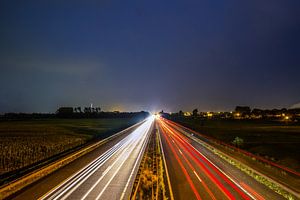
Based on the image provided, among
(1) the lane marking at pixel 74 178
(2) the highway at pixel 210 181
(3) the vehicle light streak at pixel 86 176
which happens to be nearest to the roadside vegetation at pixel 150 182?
(2) the highway at pixel 210 181

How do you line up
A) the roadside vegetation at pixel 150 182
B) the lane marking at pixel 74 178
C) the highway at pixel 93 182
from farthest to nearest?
the lane marking at pixel 74 178, the highway at pixel 93 182, the roadside vegetation at pixel 150 182

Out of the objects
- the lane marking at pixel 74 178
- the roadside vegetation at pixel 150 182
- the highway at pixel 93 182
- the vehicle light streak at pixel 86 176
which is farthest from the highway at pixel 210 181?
the lane marking at pixel 74 178

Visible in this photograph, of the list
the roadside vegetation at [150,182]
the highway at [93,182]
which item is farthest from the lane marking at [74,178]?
the roadside vegetation at [150,182]

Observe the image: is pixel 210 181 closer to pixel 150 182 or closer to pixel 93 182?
pixel 150 182

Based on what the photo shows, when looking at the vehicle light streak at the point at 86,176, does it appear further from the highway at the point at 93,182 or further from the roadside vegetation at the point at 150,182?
the roadside vegetation at the point at 150,182

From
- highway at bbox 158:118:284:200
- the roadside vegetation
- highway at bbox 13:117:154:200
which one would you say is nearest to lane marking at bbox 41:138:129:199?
highway at bbox 13:117:154:200

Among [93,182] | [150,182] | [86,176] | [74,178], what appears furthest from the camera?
[86,176]

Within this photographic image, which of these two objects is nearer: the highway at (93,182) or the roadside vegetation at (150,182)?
the roadside vegetation at (150,182)

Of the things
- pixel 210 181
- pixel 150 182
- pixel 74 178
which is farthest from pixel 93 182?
pixel 210 181

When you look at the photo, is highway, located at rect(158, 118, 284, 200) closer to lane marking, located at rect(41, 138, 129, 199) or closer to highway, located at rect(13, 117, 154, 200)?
highway, located at rect(13, 117, 154, 200)

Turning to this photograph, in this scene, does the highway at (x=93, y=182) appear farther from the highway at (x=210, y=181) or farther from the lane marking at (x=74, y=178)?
the highway at (x=210, y=181)

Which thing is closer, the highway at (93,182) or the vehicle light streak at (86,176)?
the highway at (93,182)

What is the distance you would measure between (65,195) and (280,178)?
716 inches

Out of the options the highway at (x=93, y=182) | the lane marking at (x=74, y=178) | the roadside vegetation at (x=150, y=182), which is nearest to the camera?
the roadside vegetation at (x=150, y=182)
